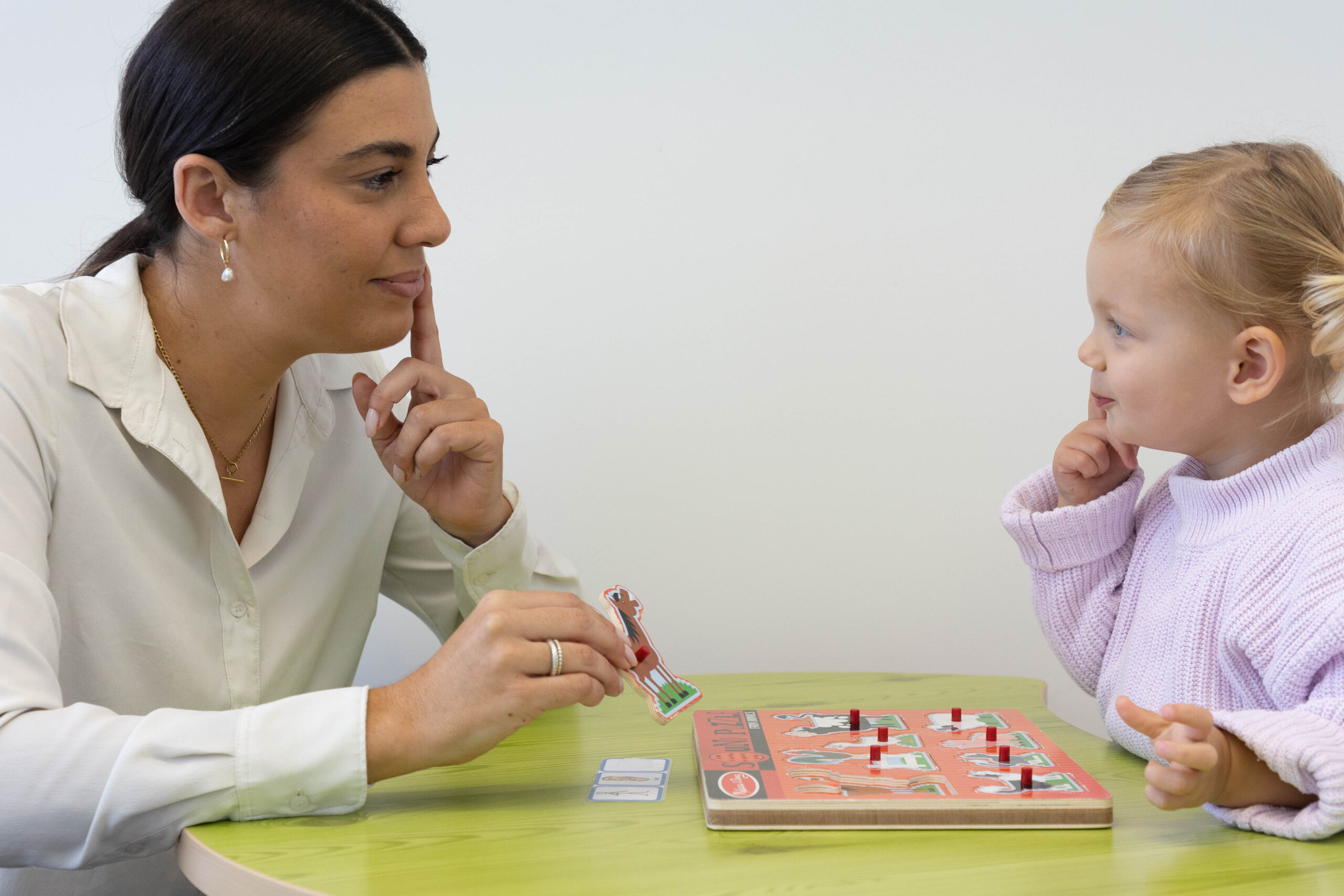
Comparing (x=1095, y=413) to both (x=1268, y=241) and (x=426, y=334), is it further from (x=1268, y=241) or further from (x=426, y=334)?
(x=426, y=334)

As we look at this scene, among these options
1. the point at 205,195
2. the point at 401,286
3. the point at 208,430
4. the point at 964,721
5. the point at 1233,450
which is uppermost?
the point at 205,195

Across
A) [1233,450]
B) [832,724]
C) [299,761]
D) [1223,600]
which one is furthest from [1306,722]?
[299,761]

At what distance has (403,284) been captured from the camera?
43.3 inches

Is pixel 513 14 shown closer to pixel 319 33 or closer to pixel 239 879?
pixel 319 33

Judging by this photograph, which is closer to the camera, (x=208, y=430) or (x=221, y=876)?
(x=221, y=876)

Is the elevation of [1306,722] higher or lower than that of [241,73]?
lower

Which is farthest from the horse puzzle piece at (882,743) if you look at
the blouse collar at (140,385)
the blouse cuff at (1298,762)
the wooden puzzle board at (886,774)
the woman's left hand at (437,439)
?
the blouse collar at (140,385)

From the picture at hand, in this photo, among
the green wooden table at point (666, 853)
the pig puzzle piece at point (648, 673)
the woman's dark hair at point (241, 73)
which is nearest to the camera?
the green wooden table at point (666, 853)

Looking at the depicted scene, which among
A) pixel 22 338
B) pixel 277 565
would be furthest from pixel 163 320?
pixel 277 565

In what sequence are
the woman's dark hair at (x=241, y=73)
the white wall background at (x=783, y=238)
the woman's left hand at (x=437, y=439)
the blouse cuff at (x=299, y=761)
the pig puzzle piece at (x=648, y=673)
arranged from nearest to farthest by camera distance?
the blouse cuff at (x=299, y=761) < the pig puzzle piece at (x=648, y=673) < the woman's dark hair at (x=241, y=73) < the woman's left hand at (x=437, y=439) < the white wall background at (x=783, y=238)

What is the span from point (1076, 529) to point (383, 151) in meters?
0.73

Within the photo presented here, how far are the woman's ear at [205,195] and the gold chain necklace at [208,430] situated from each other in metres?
0.11

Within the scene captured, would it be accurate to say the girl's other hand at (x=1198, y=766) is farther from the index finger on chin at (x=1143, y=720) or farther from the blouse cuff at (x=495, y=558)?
the blouse cuff at (x=495, y=558)

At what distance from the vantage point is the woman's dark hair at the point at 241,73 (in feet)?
3.27
